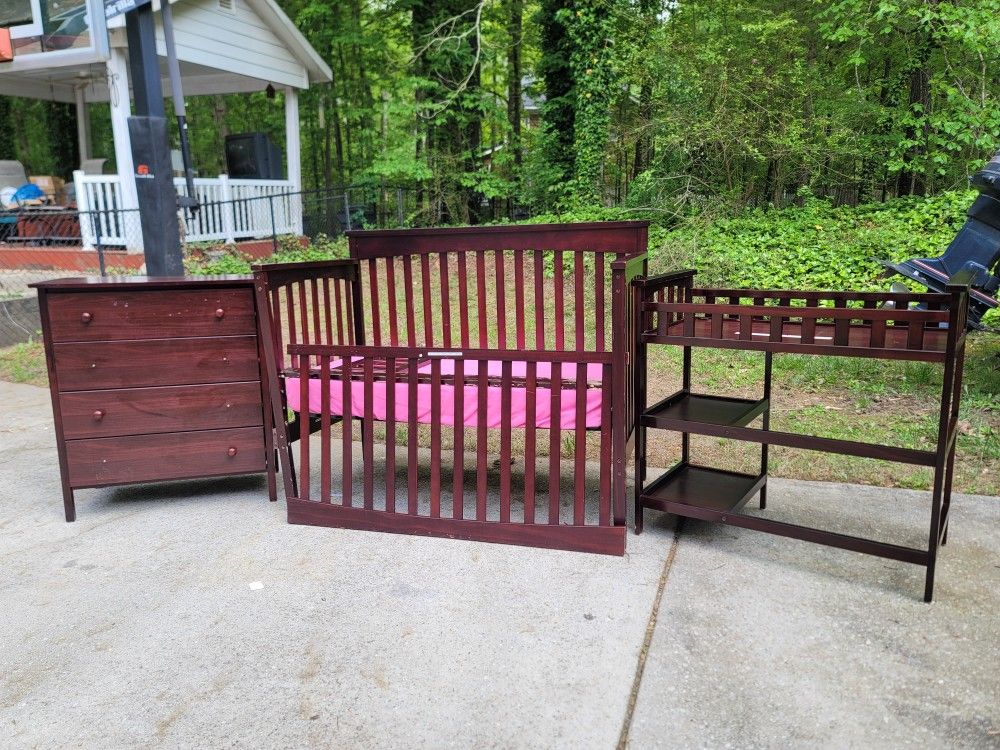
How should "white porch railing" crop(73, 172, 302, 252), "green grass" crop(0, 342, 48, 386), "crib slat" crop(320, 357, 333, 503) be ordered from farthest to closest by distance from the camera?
1. "white porch railing" crop(73, 172, 302, 252)
2. "green grass" crop(0, 342, 48, 386)
3. "crib slat" crop(320, 357, 333, 503)

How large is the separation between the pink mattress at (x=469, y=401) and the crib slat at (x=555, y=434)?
0.02 metres

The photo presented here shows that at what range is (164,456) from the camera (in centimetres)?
328

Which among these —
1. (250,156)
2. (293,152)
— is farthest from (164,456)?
(293,152)

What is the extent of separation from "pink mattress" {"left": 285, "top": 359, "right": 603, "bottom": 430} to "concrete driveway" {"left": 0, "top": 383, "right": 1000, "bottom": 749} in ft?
1.63

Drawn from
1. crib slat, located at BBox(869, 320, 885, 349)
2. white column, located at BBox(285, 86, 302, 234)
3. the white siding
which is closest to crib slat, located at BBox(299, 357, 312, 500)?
crib slat, located at BBox(869, 320, 885, 349)

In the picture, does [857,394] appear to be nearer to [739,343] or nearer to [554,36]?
[739,343]

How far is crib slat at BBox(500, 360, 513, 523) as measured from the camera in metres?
2.83

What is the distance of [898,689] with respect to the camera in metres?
1.95

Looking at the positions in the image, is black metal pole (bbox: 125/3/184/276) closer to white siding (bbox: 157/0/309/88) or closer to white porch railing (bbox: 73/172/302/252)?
white porch railing (bbox: 73/172/302/252)

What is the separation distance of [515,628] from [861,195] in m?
10.1

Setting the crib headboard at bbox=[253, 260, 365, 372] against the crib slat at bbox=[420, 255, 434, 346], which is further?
the crib slat at bbox=[420, 255, 434, 346]

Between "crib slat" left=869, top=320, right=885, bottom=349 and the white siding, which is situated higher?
the white siding

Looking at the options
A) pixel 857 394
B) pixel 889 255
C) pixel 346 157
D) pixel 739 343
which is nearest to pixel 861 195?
pixel 889 255

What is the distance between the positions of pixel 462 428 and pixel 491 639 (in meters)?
0.90
